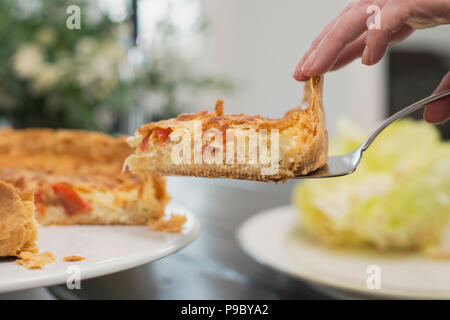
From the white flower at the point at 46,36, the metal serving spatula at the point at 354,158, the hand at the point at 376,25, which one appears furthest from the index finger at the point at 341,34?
the white flower at the point at 46,36

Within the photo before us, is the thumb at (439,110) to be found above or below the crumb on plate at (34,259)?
above

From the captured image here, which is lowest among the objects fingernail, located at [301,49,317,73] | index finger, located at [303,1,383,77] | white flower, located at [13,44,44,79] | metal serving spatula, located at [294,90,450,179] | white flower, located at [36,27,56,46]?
metal serving spatula, located at [294,90,450,179]

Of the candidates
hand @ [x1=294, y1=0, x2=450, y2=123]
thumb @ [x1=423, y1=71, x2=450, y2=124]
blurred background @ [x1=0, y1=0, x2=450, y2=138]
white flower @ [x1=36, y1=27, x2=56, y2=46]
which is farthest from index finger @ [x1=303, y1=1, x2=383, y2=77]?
white flower @ [x1=36, y1=27, x2=56, y2=46]

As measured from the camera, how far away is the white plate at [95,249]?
46 cm

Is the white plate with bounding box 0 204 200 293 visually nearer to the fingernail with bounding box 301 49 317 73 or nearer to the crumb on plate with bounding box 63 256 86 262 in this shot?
the crumb on plate with bounding box 63 256 86 262

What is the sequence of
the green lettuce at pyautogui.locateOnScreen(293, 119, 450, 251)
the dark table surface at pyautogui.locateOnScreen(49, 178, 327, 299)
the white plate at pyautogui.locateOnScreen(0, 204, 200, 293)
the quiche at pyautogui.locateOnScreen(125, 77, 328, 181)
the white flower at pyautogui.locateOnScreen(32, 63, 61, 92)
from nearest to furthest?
the white plate at pyautogui.locateOnScreen(0, 204, 200, 293) → the quiche at pyautogui.locateOnScreen(125, 77, 328, 181) → the dark table surface at pyautogui.locateOnScreen(49, 178, 327, 299) → the green lettuce at pyautogui.locateOnScreen(293, 119, 450, 251) → the white flower at pyautogui.locateOnScreen(32, 63, 61, 92)

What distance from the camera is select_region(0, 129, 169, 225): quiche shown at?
738 mm

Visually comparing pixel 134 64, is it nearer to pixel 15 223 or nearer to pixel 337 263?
pixel 337 263

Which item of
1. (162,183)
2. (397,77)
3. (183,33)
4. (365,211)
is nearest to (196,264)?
(162,183)

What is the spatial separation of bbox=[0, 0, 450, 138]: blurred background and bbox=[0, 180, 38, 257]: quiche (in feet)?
2.79

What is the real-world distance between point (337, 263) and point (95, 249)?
1.69 ft

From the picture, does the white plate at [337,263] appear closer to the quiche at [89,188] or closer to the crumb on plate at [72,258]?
the quiche at [89,188]

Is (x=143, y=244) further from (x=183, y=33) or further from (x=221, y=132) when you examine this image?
(x=183, y=33)
